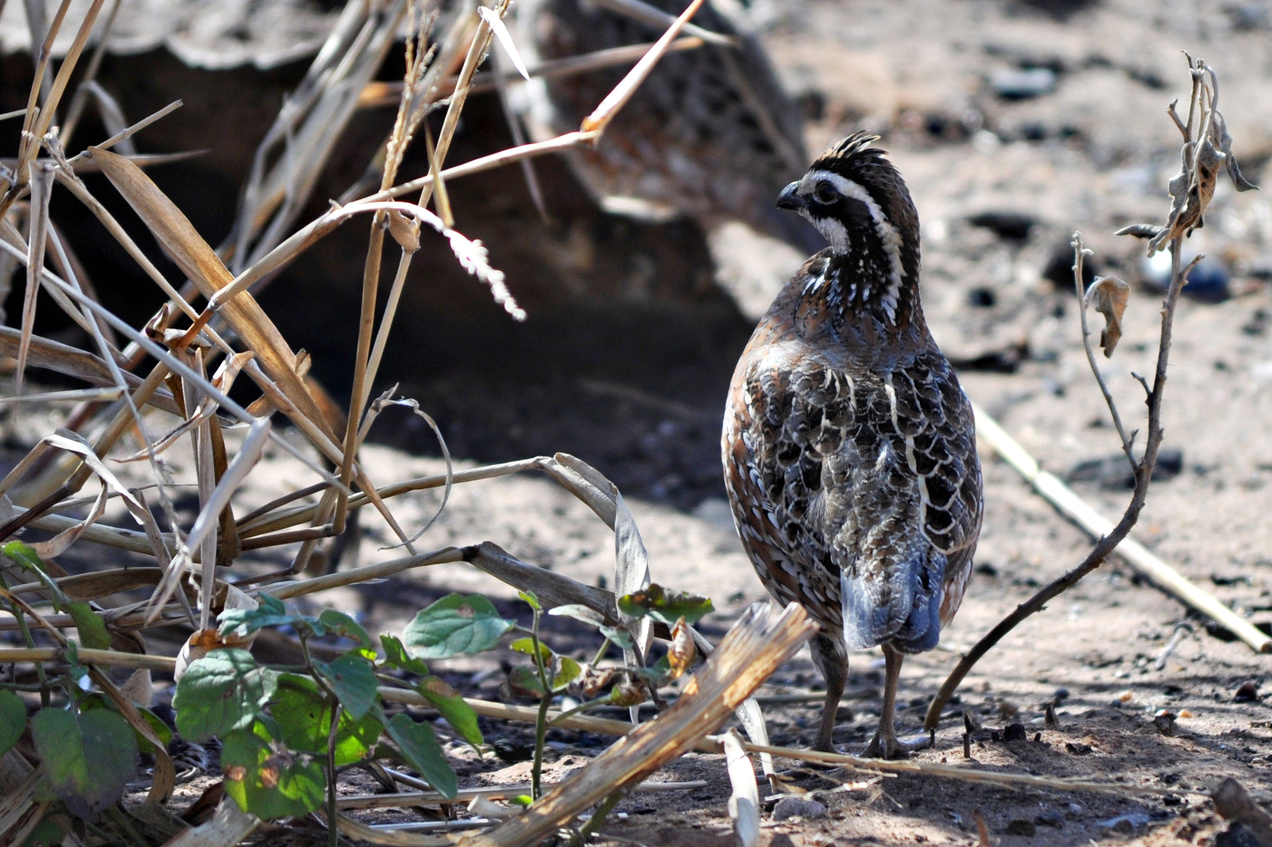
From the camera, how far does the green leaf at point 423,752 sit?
6.41 ft

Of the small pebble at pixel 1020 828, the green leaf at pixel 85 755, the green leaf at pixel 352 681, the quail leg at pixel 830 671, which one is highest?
the green leaf at pixel 352 681

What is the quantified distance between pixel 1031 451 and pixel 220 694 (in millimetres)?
4093

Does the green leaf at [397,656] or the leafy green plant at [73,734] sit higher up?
the green leaf at [397,656]

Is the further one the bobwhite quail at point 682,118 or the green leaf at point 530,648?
the bobwhite quail at point 682,118

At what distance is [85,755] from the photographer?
1.96m

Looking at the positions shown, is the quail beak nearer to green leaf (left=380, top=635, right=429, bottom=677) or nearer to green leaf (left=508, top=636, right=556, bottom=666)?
green leaf (left=508, top=636, right=556, bottom=666)

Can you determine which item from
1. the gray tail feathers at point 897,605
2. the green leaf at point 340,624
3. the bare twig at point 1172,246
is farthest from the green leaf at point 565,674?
the bare twig at point 1172,246

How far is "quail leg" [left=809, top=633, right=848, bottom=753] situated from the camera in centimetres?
302

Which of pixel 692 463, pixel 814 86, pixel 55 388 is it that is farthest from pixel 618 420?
pixel 814 86

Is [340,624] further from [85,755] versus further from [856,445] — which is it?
[856,445]

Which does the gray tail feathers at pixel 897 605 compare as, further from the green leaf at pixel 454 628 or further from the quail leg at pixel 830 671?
the green leaf at pixel 454 628

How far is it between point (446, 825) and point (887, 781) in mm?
913

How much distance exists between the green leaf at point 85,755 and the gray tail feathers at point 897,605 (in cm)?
140

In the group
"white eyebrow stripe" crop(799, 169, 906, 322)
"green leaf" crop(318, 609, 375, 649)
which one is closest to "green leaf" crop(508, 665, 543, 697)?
"green leaf" crop(318, 609, 375, 649)
